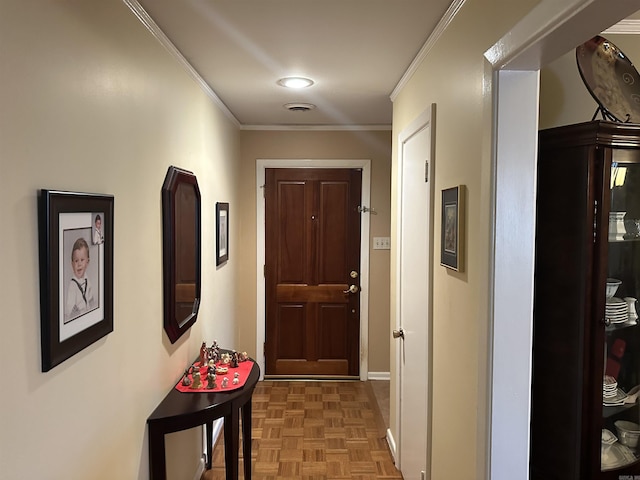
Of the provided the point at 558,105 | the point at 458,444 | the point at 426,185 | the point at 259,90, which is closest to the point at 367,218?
the point at 259,90

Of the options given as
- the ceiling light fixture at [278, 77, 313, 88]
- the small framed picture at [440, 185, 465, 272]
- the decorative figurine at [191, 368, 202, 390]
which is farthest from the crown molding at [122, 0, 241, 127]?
the decorative figurine at [191, 368, 202, 390]

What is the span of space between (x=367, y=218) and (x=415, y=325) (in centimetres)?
193

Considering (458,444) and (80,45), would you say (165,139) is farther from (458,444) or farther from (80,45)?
(458,444)

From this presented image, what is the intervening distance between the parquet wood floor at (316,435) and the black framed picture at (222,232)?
4.02ft

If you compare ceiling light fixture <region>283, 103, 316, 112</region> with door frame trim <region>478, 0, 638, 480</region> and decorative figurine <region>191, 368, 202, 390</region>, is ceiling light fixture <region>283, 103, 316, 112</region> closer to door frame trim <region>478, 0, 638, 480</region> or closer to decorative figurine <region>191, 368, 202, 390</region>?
decorative figurine <region>191, 368, 202, 390</region>

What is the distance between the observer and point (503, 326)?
4.67ft

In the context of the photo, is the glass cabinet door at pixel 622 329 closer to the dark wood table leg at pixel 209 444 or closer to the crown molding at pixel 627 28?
the crown molding at pixel 627 28

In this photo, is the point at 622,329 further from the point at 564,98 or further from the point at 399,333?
Result: the point at 399,333

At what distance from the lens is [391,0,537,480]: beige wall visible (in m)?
1.46

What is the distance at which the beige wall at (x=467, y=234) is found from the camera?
1.46 meters

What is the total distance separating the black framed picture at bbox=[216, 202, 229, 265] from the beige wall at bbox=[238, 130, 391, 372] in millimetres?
691

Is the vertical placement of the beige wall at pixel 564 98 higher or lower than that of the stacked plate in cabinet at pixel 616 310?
higher

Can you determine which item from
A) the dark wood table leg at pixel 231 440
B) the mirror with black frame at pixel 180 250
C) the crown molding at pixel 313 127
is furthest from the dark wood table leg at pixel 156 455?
the crown molding at pixel 313 127

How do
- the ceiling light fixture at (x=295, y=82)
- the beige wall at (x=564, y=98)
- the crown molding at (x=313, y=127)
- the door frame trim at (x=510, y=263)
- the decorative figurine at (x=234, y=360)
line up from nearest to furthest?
1. the door frame trim at (x=510, y=263)
2. the beige wall at (x=564, y=98)
3. the decorative figurine at (x=234, y=360)
4. the ceiling light fixture at (x=295, y=82)
5. the crown molding at (x=313, y=127)
